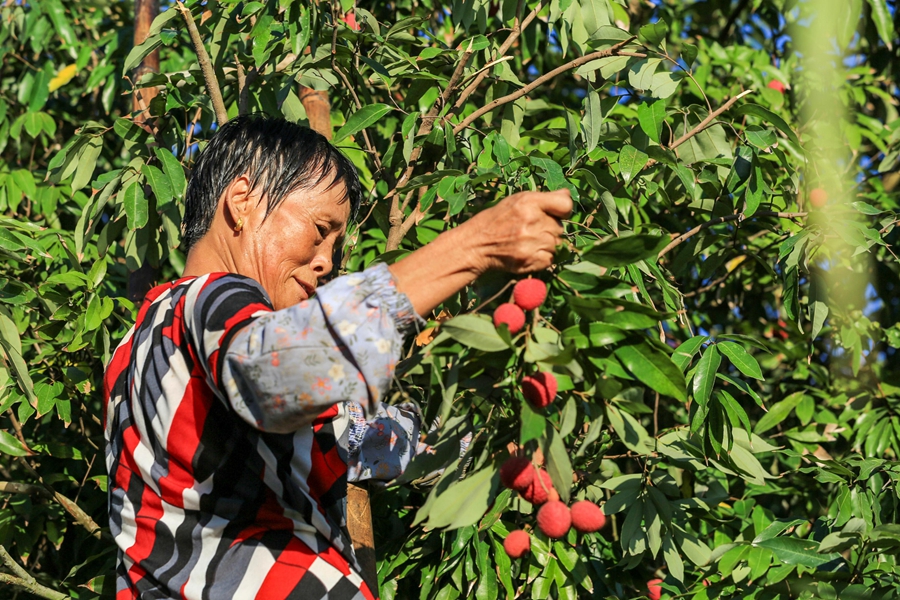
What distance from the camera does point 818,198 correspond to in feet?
6.05

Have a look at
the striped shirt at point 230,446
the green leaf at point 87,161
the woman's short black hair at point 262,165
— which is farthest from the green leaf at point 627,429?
the green leaf at point 87,161

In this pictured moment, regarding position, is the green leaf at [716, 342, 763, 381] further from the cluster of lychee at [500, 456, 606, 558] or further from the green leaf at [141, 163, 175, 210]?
the green leaf at [141, 163, 175, 210]

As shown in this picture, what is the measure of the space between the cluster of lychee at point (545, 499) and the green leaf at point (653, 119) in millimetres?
671

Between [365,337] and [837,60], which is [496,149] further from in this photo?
[837,60]

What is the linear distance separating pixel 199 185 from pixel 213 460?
1.40 feet


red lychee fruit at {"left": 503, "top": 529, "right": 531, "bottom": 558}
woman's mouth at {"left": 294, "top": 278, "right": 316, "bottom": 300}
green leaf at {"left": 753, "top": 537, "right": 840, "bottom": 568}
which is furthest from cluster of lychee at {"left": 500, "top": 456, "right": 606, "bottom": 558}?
green leaf at {"left": 753, "top": 537, "right": 840, "bottom": 568}

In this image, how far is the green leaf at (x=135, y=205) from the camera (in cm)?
159

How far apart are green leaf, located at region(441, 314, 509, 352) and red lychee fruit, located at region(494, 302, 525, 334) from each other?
0.01m

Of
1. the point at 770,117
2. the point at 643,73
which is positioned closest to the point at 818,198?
the point at 770,117

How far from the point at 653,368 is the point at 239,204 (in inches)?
23.4

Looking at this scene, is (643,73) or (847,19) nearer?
(643,73)

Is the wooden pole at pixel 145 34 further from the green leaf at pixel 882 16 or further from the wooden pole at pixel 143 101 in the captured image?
the green leaf at pixel 882 16

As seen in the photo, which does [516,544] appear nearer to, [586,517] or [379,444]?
[586,517]

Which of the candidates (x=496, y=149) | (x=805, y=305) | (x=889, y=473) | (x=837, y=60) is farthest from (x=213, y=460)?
(x=837, y=60)
